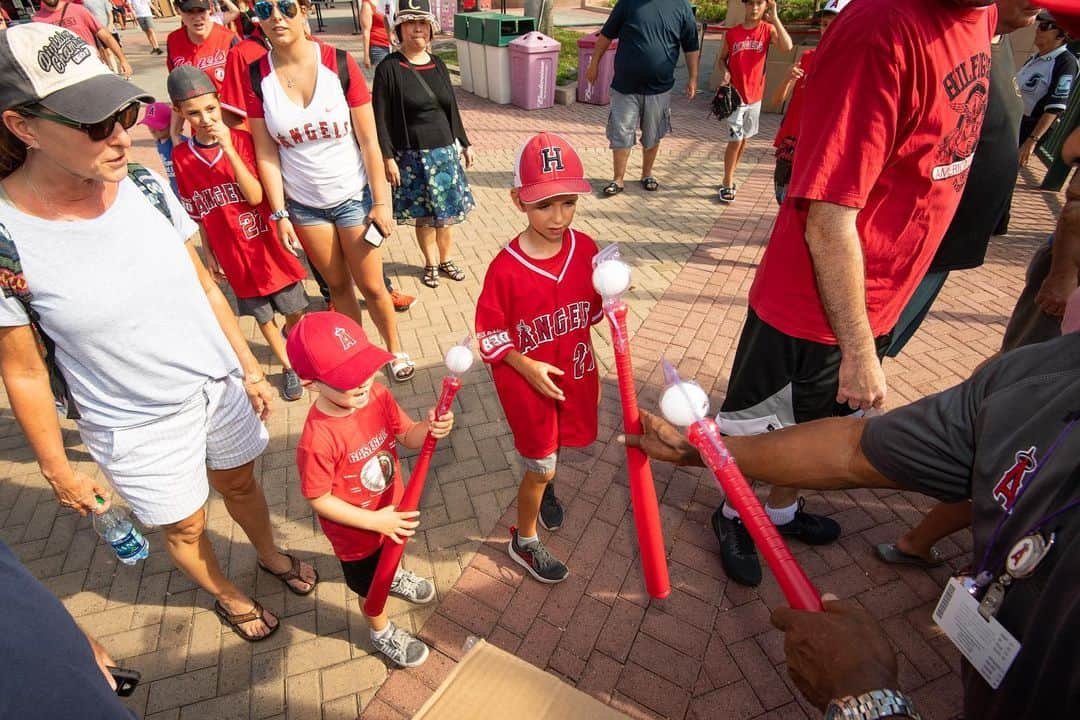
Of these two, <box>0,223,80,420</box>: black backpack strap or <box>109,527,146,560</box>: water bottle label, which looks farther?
<box>109,527,146,560</box>: water bottle label

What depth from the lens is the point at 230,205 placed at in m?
3.41

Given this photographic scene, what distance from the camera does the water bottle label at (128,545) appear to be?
236 centimetres

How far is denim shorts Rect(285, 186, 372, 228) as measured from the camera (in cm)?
348

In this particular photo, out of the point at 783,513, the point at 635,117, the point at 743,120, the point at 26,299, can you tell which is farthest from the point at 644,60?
the point at 26,299

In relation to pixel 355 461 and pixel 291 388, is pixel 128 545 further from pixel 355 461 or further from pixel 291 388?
pixel 291 388

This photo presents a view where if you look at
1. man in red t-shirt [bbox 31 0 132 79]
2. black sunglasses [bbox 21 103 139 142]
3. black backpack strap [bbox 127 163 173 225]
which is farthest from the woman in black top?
man in red t-shirt [bbox 31 0 132 79]

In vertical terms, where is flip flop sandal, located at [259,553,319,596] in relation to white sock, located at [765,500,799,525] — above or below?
below

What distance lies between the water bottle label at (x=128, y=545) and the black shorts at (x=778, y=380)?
2.60 m

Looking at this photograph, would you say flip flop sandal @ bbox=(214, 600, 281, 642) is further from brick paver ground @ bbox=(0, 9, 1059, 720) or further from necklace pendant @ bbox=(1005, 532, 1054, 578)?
necklace pendant @ bbox=(1005, 532, 1054, 578)

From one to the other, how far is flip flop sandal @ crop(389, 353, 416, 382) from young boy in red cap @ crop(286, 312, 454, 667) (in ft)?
6.14

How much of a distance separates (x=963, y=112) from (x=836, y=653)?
174 cm

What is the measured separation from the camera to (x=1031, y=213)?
270 inches

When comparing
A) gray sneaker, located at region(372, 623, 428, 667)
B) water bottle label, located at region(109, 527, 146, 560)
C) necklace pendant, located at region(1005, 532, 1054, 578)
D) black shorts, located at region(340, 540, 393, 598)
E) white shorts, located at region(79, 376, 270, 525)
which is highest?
necklace pendant, located at region(1005, 532, 1054, 578)

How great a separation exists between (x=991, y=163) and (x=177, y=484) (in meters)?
3.32
